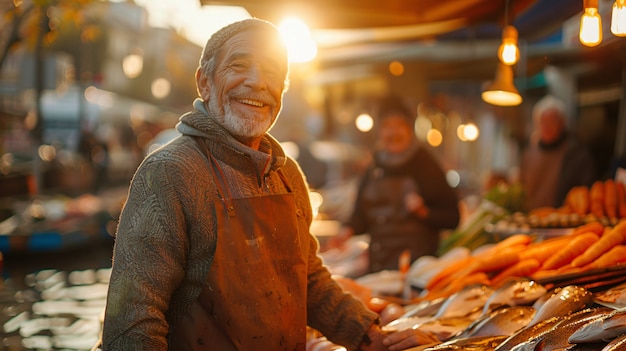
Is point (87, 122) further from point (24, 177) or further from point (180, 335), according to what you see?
point (180, 335)

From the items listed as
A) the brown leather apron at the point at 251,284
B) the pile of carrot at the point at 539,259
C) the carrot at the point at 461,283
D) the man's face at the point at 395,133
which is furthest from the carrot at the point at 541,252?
the man's face at the point at 395,133

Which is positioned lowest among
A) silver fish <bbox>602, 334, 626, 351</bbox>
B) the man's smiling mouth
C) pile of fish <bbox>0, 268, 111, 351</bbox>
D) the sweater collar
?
pile of fish <bbox>0, 268, 111, 351</bbox>

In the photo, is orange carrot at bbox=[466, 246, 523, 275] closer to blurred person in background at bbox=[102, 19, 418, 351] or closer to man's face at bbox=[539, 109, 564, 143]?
blurred person in background at bbox=[102, 19, 418, 351]

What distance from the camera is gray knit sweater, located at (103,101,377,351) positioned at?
2.43 meters

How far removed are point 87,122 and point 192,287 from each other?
2716 centimetres

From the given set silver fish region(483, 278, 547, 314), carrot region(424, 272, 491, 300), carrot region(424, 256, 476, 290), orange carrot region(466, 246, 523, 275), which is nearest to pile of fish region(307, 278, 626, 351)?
silver fish region(483, 278, 547, 314)

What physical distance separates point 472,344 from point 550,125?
18.8 ft

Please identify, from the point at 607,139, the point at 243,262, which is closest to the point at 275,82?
the point at 243,262

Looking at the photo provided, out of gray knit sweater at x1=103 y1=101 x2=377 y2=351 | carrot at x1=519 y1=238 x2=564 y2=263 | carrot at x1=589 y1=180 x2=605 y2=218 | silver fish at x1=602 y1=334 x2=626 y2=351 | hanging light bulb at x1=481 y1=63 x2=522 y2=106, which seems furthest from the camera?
hanging light bulb at x1=481 y1=63 x2=522 y2=106

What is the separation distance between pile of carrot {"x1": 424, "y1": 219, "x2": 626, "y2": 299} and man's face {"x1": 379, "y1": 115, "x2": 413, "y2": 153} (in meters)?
1.97

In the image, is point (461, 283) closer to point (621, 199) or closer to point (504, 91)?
point (621, 199)

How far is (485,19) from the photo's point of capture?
266 inches

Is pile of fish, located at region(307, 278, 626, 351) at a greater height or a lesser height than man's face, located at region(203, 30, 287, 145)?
lesser

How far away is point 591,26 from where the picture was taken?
338cm
